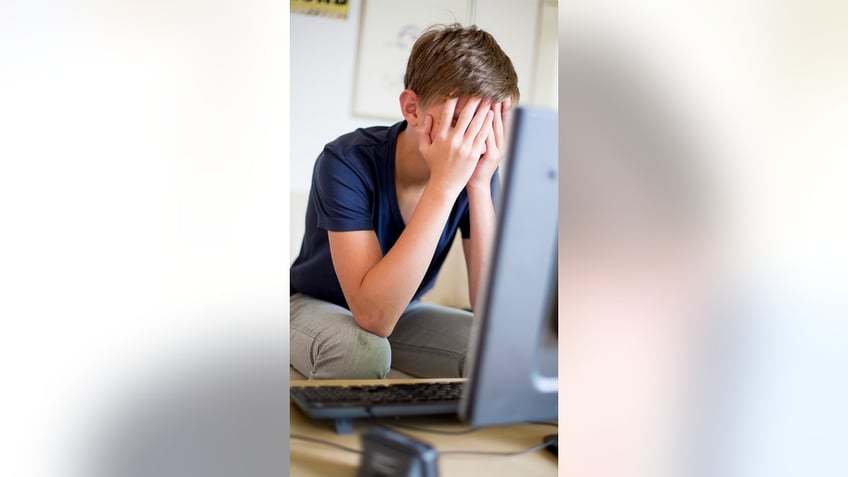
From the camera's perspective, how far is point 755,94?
864mm

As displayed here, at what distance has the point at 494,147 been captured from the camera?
0.72m

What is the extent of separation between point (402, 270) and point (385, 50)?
0.67ft

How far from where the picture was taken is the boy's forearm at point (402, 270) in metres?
0.66

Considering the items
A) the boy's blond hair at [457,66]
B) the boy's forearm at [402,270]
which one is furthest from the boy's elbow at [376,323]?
the boy's blond hair at [457,66]

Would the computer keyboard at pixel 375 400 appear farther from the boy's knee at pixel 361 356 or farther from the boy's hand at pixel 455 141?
the boy's hand at pixel 455 141

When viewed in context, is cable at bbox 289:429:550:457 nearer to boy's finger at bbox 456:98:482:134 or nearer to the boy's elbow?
the boy's elbow

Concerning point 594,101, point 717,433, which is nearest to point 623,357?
point 717,433

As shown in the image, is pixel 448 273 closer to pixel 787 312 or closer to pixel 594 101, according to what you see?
pixel 594 101

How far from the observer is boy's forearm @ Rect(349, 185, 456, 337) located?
2.17ft

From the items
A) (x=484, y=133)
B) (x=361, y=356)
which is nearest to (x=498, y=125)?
(x=484, y=133)

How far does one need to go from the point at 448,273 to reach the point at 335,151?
159 millimetres

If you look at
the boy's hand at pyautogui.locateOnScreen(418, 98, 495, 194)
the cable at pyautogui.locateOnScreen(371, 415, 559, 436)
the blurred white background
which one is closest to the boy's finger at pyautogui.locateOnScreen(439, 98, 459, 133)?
the boy's hand at pyautogui.locateOnScreen(418, 98, 495, 194)

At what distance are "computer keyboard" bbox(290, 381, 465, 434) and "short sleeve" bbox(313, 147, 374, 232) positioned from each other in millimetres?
145

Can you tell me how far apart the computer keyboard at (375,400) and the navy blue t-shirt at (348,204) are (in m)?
0.08
